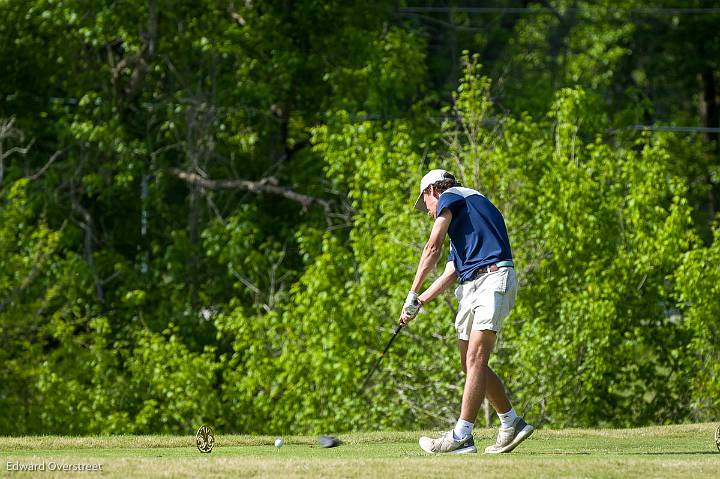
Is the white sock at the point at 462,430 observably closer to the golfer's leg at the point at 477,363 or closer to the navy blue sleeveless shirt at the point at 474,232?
the golfer's leg at the point at 477,363

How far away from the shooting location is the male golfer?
8.48 metres

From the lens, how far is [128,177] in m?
23.9

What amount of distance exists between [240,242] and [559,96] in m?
6.34

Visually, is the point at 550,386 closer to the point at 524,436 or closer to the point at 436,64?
the point at 524,436

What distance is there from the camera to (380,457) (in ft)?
27.8

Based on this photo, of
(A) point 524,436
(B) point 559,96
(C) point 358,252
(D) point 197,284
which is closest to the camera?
(A) point 524,436

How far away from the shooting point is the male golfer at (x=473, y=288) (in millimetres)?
8484

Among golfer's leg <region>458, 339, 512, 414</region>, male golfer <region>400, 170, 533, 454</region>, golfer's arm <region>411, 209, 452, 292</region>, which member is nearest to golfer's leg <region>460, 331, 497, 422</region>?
male golfer <region>400, 170, 533, 454</region>

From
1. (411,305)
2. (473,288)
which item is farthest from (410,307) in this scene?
(473,288)

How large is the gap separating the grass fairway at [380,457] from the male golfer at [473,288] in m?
0.24

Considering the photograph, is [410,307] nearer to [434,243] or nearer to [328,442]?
[434,243]

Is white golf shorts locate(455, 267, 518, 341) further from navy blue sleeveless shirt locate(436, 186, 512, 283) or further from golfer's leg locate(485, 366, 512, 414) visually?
golfer's leg locate(485, 366, 512, 414)

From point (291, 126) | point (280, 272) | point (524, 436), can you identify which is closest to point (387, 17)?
point (291, 126)

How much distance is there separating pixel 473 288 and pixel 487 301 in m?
0.16
